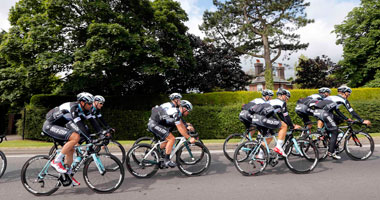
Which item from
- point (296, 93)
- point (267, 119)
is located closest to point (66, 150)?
point (267, 119)

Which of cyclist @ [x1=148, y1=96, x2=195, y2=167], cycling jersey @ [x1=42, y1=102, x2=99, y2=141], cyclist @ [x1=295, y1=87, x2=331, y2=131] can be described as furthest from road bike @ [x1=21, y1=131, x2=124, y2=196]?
cyclist @ [x1=295, y1=87, x2=331, y2=131]

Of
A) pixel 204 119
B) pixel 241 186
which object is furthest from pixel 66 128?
pixel 204 119

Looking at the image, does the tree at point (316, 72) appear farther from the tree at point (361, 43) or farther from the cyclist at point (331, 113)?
the cyclist at point (331, 113)

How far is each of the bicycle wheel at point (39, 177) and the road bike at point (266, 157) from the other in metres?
3.48

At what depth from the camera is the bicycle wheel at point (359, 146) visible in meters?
6.71

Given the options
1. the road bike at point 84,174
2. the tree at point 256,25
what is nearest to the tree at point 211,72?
the tree at point 256,25

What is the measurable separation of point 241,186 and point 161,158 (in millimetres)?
1791

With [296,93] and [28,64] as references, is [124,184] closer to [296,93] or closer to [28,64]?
[28,64]

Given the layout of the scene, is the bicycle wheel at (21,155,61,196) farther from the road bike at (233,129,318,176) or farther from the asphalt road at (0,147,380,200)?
the road bike at (233,129,318,176)

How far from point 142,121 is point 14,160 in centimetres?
720

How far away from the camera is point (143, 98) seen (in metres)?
15.9

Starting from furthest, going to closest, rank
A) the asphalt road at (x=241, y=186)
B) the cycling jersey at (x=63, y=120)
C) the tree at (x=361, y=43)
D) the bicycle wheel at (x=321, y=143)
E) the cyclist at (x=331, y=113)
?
the tree at (x=361, y=43) < the bicycle wheel at (x=321, y=143) < the cyclist at (x=331, y=113) < the cycling jersey at (x=63, y=120) < the asphalt road at (x=241, y=186)

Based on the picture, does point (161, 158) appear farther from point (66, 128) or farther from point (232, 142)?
point (232, 142)

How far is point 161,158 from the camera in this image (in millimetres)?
5531
